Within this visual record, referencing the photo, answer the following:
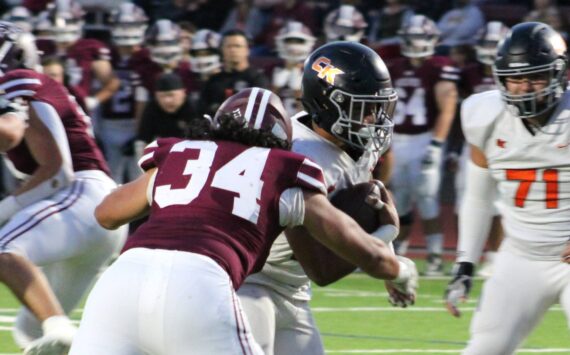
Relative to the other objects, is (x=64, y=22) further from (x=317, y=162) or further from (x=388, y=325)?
(x=317, y=162)

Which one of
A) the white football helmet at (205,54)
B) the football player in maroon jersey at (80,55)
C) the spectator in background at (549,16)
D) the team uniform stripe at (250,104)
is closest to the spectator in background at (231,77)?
the white football helmet at (205,54)

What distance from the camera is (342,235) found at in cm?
360

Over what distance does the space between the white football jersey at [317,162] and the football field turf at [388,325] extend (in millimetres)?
2323

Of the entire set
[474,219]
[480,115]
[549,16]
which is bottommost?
[549,16]

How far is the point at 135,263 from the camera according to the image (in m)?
3.47

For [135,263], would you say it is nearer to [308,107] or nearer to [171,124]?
[308,107]

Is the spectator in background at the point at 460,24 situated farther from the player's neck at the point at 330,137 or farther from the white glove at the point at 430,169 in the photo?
the player's neck at the point at 330,137

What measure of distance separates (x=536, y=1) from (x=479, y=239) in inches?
291

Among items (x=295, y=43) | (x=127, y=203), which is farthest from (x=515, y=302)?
(x=295, y=43)

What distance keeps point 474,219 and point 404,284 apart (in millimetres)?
1069

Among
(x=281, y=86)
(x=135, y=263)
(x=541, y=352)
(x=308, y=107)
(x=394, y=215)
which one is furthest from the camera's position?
(x=281, y=86)

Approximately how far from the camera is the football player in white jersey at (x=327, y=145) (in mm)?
4148

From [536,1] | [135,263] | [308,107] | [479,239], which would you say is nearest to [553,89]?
[479,239]

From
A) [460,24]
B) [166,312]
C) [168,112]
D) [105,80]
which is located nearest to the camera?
[166,312]
